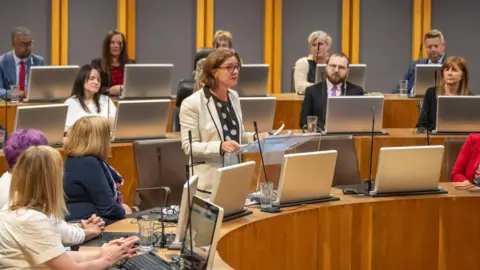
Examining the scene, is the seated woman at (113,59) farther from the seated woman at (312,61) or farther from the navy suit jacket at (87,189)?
the navy suit jacket at (87,189)

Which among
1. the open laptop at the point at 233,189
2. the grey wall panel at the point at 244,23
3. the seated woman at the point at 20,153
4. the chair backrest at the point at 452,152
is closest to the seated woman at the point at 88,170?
the seated woman at the point at 20,153

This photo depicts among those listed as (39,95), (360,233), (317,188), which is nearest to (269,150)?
(317,188)

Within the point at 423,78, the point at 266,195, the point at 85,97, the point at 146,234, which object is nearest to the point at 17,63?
the point at 85,97

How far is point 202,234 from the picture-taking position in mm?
3334

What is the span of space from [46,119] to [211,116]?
1.60 m

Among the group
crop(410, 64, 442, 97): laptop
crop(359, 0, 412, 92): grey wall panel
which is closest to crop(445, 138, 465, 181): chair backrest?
crop(410, 64, 442, 97): laptop

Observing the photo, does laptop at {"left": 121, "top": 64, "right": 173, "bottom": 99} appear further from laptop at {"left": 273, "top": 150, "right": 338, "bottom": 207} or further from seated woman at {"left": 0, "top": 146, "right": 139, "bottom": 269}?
seated woman at {"left": 0, "top": 146, "right": 139, "bottom": 269}

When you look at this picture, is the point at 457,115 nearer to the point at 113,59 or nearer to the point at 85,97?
the point at 85,97

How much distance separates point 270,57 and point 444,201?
6.14m

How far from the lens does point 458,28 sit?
10812 mm

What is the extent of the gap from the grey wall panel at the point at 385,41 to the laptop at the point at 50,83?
452 centimetres

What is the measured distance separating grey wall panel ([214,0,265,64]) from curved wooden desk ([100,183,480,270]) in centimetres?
595

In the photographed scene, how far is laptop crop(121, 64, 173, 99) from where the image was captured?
24.4 feet

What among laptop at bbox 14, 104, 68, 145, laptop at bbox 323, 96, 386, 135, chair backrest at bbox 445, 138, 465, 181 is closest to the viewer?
laptop at bbox 14, 104, 68, 145
